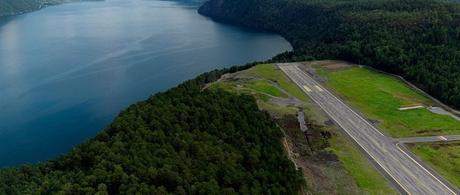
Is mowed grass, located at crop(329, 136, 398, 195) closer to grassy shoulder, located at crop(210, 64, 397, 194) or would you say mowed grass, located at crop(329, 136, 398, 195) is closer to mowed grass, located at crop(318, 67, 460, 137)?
grassy shoulder, located at crop(210, 64, 397, 194)

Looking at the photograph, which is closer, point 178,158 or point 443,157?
point 178,158

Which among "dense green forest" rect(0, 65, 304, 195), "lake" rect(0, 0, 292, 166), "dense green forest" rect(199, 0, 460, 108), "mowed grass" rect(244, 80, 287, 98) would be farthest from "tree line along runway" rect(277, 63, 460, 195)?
"lake" rect(0, 0, 292, 166)

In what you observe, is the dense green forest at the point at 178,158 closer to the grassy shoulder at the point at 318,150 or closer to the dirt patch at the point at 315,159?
the dirt patch at the point at 315,159

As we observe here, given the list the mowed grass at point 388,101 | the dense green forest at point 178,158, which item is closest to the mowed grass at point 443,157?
the mowed grass at point 388,101

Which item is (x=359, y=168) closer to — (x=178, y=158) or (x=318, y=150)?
(x=318, y=150)

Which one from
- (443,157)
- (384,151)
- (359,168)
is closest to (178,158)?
Result: (359,168)

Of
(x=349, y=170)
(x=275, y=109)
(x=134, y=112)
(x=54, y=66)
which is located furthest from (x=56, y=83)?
(x=349, y=170)
